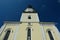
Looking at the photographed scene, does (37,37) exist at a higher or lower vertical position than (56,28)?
lower

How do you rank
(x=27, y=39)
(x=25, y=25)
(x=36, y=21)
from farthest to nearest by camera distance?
(x=36, y=21), (x=25, y=25), (x=27, y=39)

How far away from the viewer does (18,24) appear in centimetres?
2541

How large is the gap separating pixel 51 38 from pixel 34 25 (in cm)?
471

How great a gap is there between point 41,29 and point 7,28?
568 centimetres

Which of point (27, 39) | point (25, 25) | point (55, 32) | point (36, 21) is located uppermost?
point (36, 21)

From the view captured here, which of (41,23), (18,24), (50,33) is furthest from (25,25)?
(50,33)

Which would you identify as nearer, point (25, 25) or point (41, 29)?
point (41, 29)

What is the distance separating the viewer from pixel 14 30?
23.0 meters

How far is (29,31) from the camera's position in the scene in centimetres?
2312

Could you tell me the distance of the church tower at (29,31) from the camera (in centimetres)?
2080

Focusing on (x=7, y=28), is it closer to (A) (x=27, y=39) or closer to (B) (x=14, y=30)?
(B) (x=14, y=30)

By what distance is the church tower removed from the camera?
68.2ft

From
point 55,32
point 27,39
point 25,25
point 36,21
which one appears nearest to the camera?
point 27,39

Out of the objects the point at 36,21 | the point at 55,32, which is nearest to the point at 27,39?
the point at 55,32
